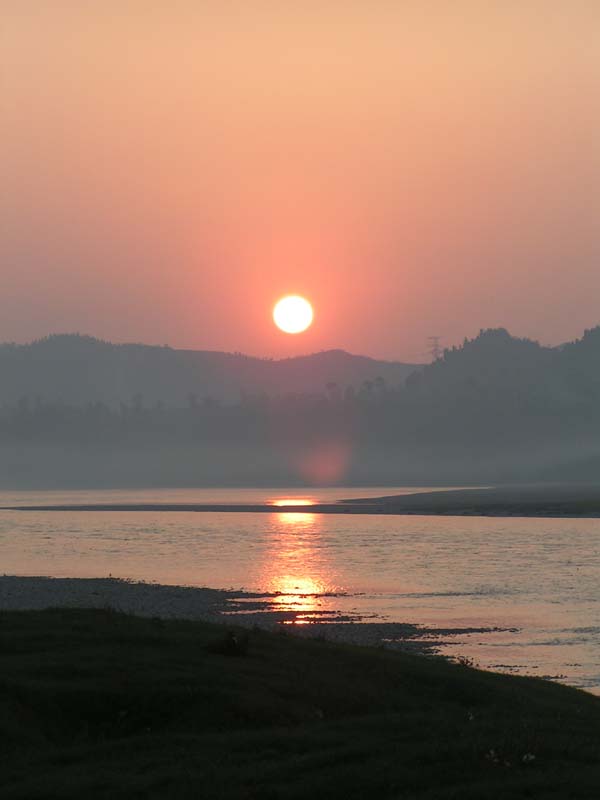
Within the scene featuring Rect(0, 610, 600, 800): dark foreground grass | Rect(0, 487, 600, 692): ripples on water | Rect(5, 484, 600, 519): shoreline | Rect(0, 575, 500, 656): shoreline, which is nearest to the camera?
Rect(0, 610, 600, 800): dark foreground grass

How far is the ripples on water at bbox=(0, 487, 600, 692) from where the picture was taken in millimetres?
50188

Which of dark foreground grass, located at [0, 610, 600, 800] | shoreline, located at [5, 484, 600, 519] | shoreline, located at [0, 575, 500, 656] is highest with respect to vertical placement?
shoreline, located at [5, 484, 600, 519]

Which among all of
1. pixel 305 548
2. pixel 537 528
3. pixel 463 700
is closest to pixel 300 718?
pixel 463 700

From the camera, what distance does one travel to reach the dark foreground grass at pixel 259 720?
21062 mm

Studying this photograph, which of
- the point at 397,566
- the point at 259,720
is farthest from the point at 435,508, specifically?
the point at 259,720

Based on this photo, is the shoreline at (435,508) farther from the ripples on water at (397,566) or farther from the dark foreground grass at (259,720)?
the dark foreground grass at (259,720)

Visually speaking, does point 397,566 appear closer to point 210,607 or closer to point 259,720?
point 210,607

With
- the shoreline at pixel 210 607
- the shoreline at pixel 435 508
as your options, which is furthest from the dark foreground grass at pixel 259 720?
the shoreline at pixel 435 508

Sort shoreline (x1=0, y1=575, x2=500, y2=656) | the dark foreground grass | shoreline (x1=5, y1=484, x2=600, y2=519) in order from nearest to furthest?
the dark foreground grass → shoreline (x1=0, y1=575, x2=500, y2=656) → shoreline (x1=5, y1=484, x2=600, y2=519)

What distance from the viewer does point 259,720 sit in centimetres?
2650

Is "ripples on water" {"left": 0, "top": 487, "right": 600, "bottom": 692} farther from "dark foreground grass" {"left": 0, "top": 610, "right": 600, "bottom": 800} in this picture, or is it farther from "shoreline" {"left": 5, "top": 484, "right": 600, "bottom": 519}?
"shoreline" {"left": 5, "top": 484, "right": 600, "bottom": 519}

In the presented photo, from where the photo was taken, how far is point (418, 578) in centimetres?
7550

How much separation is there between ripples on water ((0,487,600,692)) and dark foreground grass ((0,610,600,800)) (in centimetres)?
1003

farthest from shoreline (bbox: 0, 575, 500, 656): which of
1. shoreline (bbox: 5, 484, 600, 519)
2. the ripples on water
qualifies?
shoreline (bbox: 5, 484, 600, 519)
